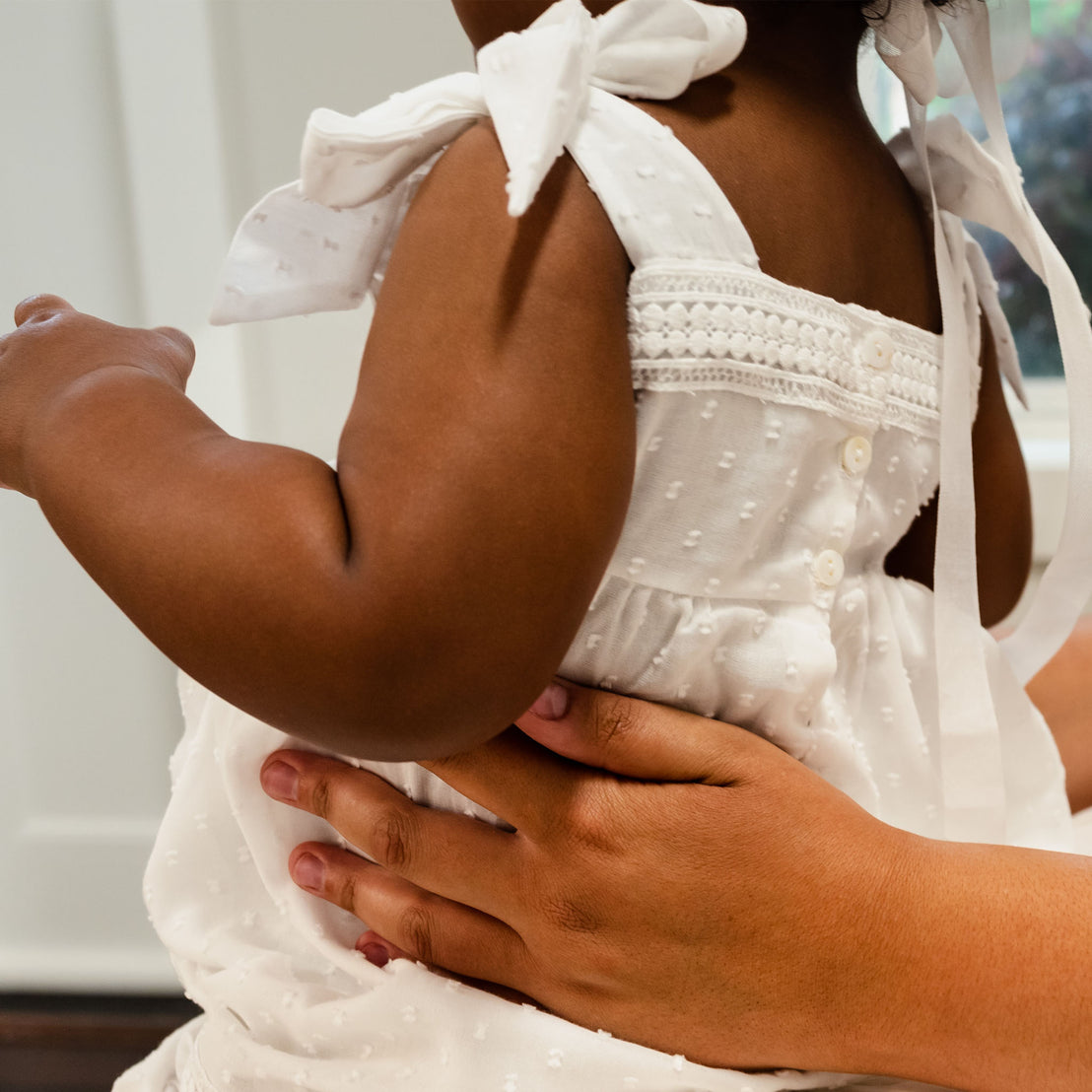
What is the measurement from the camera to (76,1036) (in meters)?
1.11

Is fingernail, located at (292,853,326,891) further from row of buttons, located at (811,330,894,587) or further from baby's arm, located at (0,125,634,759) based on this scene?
row of buttons, located at (811,330,894,587)

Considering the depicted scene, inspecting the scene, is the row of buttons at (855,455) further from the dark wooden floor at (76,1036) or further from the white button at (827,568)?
the dark wooden floor at (76,1036)

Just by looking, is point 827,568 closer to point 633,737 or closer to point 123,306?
point 633,737

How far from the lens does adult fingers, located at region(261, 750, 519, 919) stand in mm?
464

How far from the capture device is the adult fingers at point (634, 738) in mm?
450

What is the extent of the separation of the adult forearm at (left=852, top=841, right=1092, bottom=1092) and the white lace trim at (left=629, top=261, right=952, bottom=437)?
0.70ft

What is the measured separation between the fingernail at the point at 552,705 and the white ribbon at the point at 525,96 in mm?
209

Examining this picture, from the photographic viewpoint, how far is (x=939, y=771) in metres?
0.59

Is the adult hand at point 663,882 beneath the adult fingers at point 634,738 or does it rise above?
beneath

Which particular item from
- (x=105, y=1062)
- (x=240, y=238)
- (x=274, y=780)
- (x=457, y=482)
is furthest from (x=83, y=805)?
(x=457, y=482)

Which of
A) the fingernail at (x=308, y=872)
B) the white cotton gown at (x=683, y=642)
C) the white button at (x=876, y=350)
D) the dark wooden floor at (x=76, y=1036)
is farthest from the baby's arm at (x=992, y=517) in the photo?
the dark wooden floor at (x=76, y=1036)

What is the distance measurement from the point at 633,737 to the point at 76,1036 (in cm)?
97

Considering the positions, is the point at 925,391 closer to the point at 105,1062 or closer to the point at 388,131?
the point at 388,131

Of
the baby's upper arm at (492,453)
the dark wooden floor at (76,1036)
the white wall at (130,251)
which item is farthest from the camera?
the dark wooden floor at (76,1036)
